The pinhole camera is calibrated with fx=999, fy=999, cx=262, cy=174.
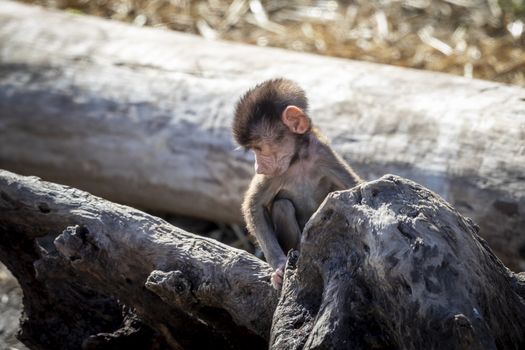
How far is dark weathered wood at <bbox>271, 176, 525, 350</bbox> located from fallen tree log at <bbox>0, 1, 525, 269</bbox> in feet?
6.30

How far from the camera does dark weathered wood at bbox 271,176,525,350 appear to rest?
3.71 m

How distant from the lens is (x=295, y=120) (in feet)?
16.9

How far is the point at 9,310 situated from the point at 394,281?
11.2 ft

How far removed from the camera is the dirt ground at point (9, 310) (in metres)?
5.90

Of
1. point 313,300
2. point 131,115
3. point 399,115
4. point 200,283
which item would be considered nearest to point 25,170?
point 131,115

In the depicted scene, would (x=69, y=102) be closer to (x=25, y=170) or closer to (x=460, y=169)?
(x=25, y=170)

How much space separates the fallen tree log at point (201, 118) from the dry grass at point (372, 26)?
1.38 m

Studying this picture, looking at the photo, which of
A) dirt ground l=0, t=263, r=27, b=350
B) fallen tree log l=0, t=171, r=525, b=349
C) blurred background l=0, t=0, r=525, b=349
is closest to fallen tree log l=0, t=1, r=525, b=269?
dirt ground l=0, t=263, r=27, b=350

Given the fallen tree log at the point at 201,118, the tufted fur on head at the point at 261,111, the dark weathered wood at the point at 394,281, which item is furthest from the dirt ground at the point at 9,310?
the dark weathered wood at the point at 394,281

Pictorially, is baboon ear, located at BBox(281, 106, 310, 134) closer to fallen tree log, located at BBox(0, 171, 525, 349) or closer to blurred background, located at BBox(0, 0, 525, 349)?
fallen tree log, located at BBox(0, 171, 525, 349)

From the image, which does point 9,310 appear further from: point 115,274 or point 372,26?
point 372,26

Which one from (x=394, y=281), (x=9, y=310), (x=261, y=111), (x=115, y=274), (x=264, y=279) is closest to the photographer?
(x=394, y=281)

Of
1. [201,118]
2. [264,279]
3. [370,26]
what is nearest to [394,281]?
[264,279]

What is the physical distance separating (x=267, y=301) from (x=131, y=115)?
9.92 ft
